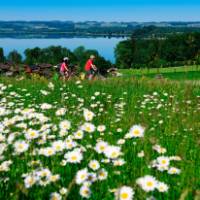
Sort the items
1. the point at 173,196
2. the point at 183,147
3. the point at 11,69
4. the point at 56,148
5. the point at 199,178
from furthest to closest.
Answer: the point at 11,69 < the point at 183,147 < the point at 199,178 < the point at 56,148 < the point at 173,196

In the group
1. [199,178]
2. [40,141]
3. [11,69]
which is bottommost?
[11,69]

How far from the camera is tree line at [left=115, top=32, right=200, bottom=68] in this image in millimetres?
115625

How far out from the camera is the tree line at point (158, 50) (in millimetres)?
115625

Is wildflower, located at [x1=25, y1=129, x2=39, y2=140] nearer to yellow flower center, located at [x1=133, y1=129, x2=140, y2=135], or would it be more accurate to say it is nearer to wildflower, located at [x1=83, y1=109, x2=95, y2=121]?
wildflower, located at [x1=83, y1=109, x2=95, y2=121]

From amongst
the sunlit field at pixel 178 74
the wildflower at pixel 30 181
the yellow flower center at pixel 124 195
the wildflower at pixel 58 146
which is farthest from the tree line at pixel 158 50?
the yellow flower center at pixel 124 195

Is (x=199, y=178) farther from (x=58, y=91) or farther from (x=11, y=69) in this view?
(x=11, y=69)

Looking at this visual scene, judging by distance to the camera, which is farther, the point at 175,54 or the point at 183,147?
the point at 175,54

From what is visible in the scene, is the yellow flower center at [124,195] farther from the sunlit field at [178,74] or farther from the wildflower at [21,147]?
the sunlit field at [178,74]

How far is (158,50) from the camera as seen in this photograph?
124 meters

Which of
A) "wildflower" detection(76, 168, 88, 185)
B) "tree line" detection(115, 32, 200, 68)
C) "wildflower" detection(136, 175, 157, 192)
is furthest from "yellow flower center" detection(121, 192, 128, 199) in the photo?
"tree line" detection(115, 32, 200, 68)

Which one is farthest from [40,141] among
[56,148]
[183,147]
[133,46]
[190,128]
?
[133,46]

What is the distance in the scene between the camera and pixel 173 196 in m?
3.64

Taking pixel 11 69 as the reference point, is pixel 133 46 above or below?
below

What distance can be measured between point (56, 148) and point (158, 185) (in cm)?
106
